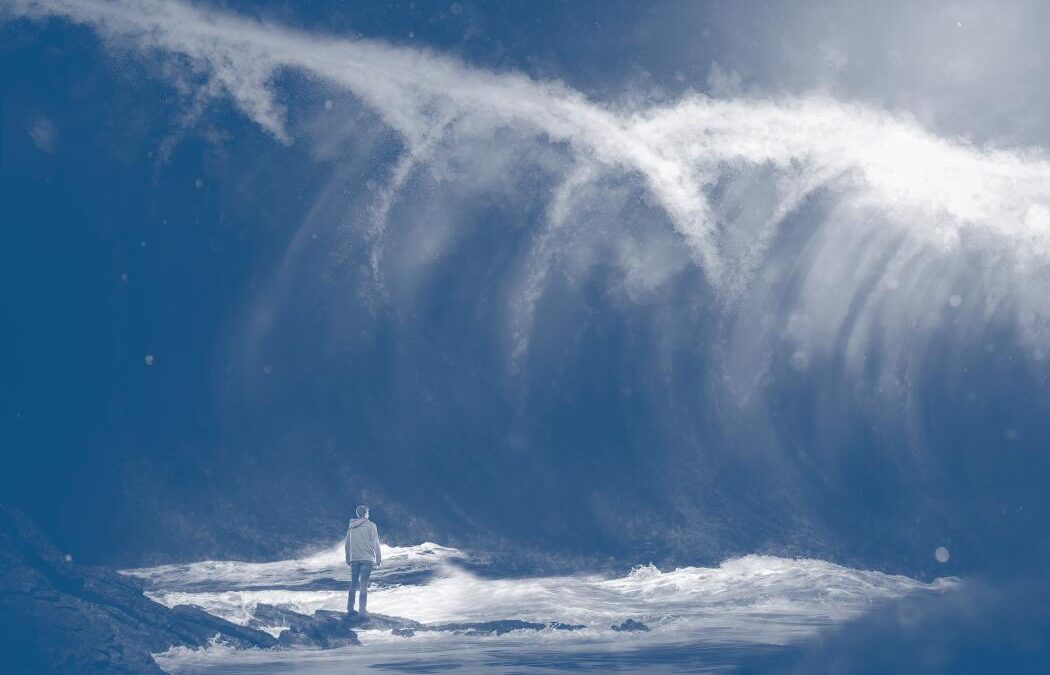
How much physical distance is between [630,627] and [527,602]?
2640 mm

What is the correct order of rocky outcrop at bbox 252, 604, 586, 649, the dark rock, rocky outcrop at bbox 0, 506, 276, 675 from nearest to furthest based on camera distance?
rocky outcrop at bbox 0, 506, 276, 675 → rocky outcrop at bbox 252, 604, 586, 649 → the dark rock

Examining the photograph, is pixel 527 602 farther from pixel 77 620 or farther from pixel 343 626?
pixel 77 620

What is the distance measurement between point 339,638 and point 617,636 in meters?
2.86

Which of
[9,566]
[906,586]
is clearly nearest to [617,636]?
[9,566]

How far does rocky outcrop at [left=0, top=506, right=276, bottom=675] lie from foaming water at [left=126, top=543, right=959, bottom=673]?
1.40 feet

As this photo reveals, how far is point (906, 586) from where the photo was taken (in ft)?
55.6

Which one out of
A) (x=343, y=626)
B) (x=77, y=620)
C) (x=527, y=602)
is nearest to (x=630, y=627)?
(x=527, y=602)

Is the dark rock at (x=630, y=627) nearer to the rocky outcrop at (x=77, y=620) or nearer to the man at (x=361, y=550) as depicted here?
the man at (x=361, y=550)

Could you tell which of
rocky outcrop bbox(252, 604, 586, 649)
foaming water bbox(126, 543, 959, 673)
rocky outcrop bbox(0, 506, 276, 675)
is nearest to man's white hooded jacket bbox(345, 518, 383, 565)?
rocky outcrop bbox(252, 604, 586, 649)

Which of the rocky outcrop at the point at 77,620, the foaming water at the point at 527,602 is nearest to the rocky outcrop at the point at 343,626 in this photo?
the foaming water at the point at 527,602

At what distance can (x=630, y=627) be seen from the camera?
11992mm

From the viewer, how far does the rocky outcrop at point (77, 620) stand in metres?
8.16

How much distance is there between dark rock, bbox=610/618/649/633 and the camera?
39.0 feet

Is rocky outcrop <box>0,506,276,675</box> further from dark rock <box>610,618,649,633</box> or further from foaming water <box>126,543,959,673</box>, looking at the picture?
Result: dark rock <box>610,618,649,633</box>
